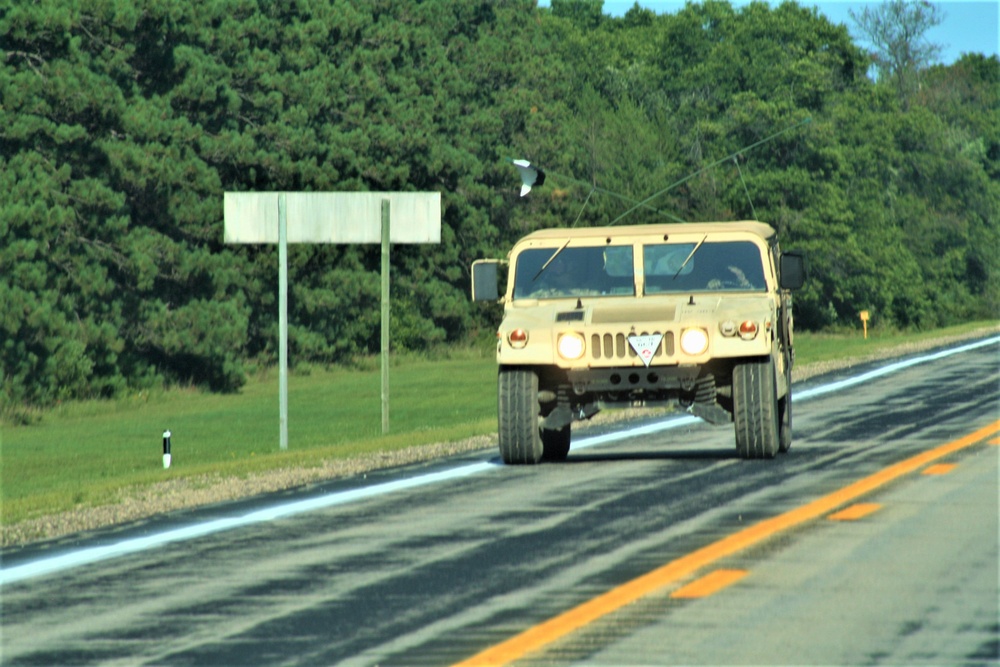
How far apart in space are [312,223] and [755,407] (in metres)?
10.1

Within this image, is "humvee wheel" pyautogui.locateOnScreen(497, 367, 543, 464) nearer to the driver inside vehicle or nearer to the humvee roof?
the driver inside vehicle

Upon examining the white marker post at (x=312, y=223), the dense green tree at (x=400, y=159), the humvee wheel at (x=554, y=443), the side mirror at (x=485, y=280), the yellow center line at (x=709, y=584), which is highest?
the dense green tree at (x=400, y=159)

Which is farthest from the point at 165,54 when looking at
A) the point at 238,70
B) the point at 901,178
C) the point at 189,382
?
the point at 901,178

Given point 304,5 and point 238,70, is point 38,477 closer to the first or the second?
point 238,70

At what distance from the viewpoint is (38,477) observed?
24562mm

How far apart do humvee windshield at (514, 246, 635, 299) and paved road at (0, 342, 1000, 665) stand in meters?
2.08

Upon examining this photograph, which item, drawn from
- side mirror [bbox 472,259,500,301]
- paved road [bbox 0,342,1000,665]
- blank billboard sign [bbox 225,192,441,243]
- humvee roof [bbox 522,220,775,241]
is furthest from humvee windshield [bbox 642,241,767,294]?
blank billboard sign [bbox 225,192,441,243]

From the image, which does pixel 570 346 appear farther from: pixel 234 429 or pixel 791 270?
pixel 234 429

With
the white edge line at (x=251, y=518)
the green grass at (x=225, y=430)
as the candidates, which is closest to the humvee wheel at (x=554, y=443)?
the white edge line at (x=251, y=518)

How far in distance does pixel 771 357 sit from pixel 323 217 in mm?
10194

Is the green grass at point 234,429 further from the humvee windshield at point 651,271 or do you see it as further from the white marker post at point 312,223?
the humvee windshield at point 651,271

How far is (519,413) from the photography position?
1566cm

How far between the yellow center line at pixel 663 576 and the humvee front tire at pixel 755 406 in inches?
51.6

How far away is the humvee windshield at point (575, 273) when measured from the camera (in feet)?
54.1
